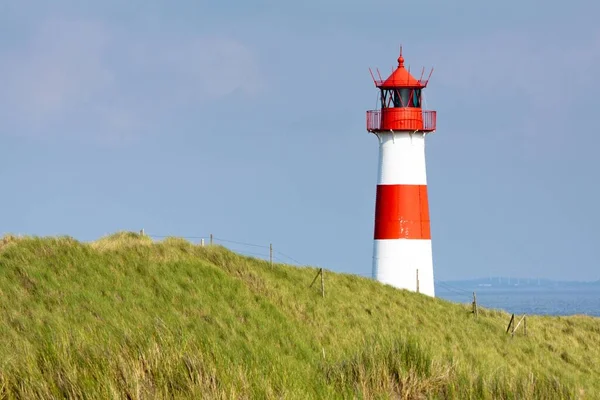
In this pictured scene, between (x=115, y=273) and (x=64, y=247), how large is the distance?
163 centimetres

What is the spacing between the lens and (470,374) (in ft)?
36.1

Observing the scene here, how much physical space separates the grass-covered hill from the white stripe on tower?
1.90m

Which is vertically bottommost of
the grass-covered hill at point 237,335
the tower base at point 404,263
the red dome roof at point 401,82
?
the grass-covered hill at point 237,335

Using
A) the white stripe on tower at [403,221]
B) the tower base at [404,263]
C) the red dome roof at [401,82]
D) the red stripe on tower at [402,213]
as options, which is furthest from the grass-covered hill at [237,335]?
the red dome roof at [401,82]

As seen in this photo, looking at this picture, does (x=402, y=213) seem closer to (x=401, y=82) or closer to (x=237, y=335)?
(x=401, y=82)

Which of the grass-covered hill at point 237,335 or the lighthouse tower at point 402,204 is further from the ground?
the lighthouse tower at point 402,204

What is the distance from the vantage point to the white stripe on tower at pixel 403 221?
114 feet

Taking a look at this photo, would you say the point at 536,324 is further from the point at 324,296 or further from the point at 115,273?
the point at 115,273

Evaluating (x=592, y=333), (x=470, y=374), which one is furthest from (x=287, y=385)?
(x=592, y=333)

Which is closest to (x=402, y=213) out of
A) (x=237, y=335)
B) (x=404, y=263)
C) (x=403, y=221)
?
(x=403, y=221)

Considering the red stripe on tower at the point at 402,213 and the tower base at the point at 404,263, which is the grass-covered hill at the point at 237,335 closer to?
the tower base at the point at 404,263

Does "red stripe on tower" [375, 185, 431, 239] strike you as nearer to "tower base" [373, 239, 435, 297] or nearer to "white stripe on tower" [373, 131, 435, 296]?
"white stripe on tower" [373, 131, 435, 296]

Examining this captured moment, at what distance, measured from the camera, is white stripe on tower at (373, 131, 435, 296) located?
114ft

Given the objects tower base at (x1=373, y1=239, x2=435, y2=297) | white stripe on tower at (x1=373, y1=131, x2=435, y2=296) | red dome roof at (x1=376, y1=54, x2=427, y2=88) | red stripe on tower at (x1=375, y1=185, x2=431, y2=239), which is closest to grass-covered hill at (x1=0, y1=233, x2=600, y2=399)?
tower base at (x1=373, y1=239, x2=435, y2=297)
